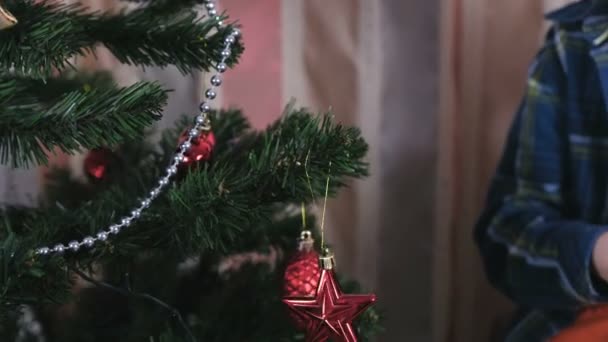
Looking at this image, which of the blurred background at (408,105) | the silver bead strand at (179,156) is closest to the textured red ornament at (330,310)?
the silver bead strand at (179,156)

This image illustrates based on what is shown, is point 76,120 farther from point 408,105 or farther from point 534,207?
point 408,105

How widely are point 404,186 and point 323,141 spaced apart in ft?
1.96

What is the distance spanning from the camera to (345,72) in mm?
1006

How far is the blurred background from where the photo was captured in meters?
0.96

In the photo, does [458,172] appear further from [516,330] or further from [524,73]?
[516,330]

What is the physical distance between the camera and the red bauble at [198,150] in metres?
0.58

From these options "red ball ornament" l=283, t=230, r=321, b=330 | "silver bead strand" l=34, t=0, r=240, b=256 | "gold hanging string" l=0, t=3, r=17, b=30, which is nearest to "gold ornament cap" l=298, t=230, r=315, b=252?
"red ball ornament" l=283, t=230, r=321, b=330

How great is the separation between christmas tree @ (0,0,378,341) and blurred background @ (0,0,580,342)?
258 millimetres

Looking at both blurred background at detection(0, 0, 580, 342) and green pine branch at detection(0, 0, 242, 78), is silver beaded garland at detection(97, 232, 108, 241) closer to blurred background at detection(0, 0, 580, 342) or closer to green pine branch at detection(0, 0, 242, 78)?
green pine branch at detection(0, 0, 242, 78)

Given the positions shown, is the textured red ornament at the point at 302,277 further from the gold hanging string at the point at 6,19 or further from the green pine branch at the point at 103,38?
the gold hanging string at the point at 6,19

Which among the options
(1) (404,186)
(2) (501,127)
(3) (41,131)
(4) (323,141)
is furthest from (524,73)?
(3) (41,131)

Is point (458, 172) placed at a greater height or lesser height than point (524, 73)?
lesser

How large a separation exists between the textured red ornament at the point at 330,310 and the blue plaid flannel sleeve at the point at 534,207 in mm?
315

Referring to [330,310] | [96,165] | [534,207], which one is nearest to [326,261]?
[330,310]
